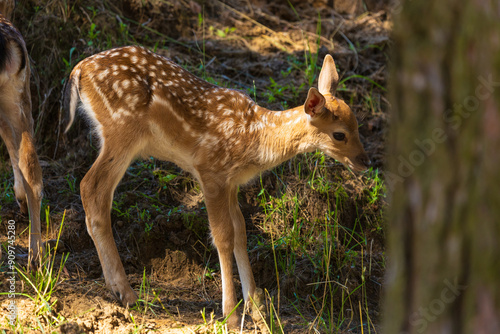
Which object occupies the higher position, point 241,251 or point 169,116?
point 169,116

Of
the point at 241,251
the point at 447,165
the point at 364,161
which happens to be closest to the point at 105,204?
the point at 241,251

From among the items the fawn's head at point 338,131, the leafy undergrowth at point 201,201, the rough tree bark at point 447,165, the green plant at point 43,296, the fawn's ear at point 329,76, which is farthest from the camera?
the fawn's ear at point 329,76

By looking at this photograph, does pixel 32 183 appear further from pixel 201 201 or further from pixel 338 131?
pixel 338 131

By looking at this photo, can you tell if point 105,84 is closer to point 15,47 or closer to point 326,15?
point 15,47

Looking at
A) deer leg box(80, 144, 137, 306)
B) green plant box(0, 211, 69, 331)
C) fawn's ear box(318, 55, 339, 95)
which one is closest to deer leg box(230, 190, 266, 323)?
deer leg box(80, 144, 137, 306)

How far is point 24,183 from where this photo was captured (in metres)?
4.75

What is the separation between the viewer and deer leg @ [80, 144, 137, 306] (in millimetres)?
4543

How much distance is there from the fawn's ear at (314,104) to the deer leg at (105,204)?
1468mm

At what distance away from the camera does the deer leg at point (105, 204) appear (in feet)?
14.9

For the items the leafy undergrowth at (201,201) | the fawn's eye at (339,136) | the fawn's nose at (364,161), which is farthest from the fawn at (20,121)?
the fawn's nose at (364,161)

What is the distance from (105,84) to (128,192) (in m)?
1.50

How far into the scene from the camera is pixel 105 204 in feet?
15.0

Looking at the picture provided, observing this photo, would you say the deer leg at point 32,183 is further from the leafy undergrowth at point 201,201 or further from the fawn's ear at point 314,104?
the fawn's ear at point 314,104

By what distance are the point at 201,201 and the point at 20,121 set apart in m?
1.89
